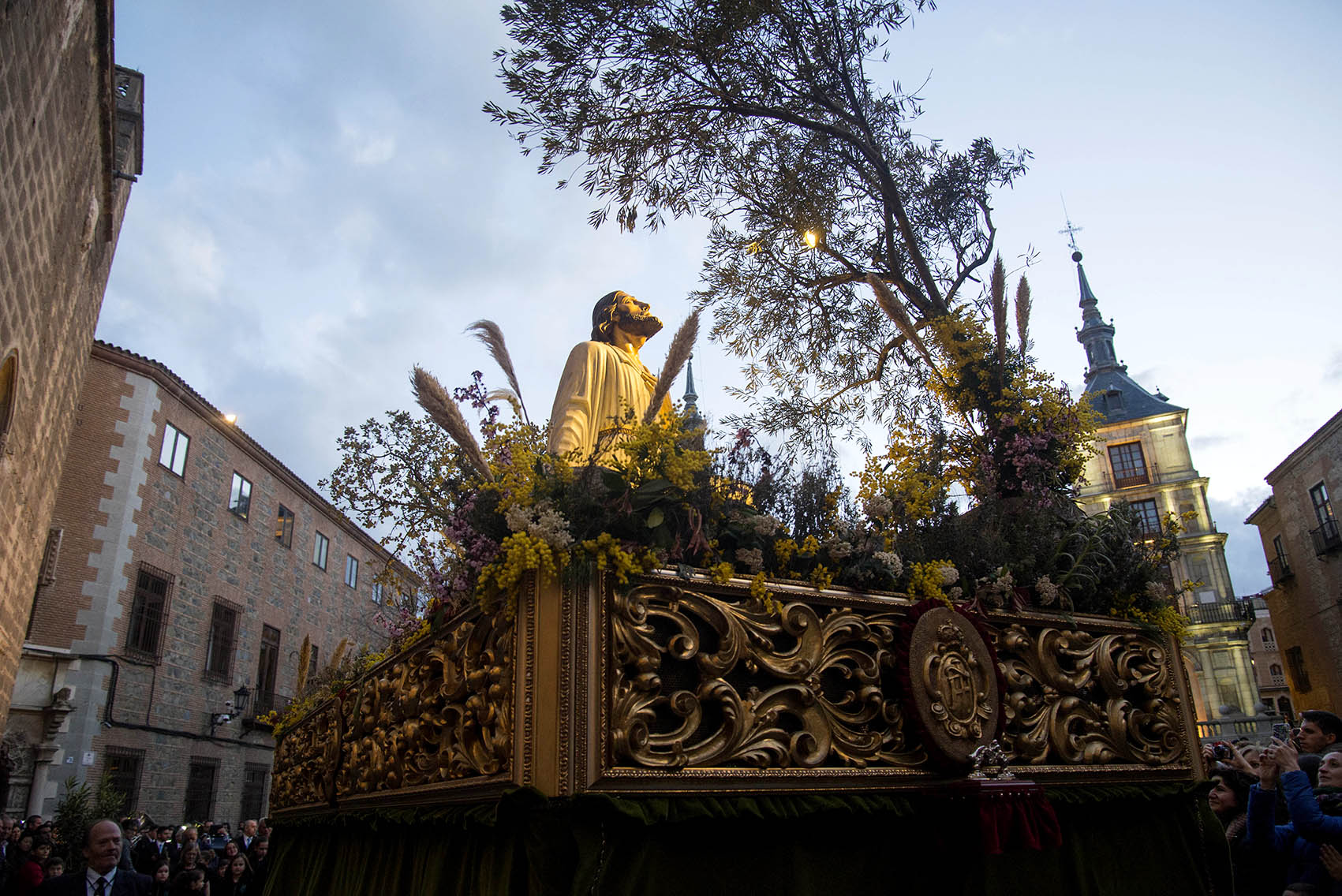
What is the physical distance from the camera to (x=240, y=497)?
17.5 metres

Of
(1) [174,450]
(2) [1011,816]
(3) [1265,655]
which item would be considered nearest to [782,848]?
(2) [1011,816]

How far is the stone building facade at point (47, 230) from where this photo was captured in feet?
16.6

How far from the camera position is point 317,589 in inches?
807

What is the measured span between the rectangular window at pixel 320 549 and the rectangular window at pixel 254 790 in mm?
4837

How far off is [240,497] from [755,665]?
17.2m

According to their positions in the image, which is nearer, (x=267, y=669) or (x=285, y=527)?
(x=267, y=669)

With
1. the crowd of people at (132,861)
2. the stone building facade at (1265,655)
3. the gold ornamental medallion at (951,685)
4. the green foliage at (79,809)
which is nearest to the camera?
the gold ornamental medallion at (951,685)

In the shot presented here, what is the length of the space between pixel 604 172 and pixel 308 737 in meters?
4.36

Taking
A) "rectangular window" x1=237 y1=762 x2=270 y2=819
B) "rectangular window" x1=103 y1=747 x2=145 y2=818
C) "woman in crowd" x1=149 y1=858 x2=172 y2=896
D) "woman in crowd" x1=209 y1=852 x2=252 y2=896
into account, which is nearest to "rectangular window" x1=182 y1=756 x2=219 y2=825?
"rectangular window" x1=237 y1=762 x2=270 y2=819

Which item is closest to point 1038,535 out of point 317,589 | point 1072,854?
point 1072,854

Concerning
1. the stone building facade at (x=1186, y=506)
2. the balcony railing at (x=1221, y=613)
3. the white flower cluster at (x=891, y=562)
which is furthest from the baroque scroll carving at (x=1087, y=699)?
the balcony railing at (x=1221, y=613)

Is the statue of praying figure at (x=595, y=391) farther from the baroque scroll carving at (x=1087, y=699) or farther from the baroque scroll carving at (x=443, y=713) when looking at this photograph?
the baroque scroll carving at (x=1087, y=699)

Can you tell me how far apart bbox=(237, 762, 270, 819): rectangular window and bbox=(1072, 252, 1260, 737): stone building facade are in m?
22.7

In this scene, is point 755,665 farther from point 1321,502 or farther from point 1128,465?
point 1128,465
